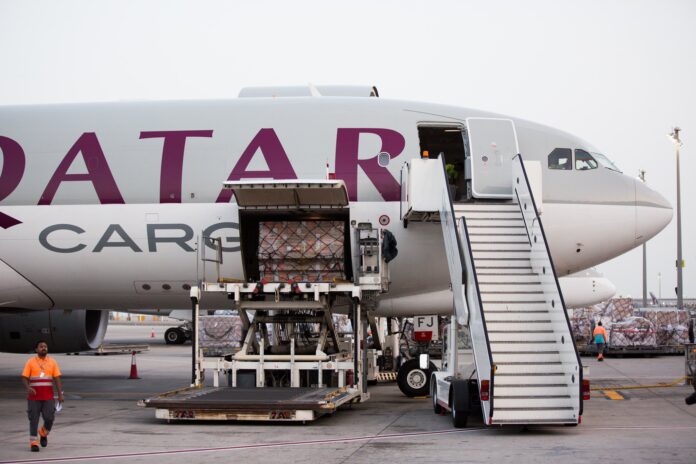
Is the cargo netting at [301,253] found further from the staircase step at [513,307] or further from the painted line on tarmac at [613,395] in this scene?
the painted line on tarmac at [613,395]

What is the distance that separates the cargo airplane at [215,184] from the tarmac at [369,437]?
2.78 m

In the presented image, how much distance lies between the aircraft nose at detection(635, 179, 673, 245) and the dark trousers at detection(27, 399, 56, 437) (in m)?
11.2

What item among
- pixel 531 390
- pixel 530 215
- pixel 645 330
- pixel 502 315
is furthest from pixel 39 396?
pixel 645 330

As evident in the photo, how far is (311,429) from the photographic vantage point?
1297 centimetres

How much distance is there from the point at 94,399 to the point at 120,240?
12.8 feet

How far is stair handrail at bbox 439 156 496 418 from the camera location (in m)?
12.2

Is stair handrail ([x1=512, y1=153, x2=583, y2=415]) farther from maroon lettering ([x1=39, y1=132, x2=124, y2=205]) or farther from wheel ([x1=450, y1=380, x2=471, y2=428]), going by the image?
maroon lettering ([x1=39, y1=132, x2=124, y2=205])

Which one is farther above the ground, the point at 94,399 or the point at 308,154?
the point at 308,154

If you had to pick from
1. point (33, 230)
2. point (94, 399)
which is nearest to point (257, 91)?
point (33, 230)

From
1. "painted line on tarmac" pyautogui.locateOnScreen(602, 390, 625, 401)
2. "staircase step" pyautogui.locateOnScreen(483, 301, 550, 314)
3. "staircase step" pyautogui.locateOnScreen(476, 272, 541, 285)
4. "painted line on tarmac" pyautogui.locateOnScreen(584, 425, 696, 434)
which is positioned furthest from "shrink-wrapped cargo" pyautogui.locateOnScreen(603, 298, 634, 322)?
"painted line on tarmac" pyautogui.locateOnScreen(584, 425, 696, 434)

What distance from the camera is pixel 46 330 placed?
2167 centimetres

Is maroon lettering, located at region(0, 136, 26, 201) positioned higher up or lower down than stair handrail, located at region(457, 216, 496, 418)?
higher up

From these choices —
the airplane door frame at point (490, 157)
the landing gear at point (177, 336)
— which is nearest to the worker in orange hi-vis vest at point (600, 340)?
the airplane door frame at point (490, 157)

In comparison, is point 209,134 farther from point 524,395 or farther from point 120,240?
point 524,395
